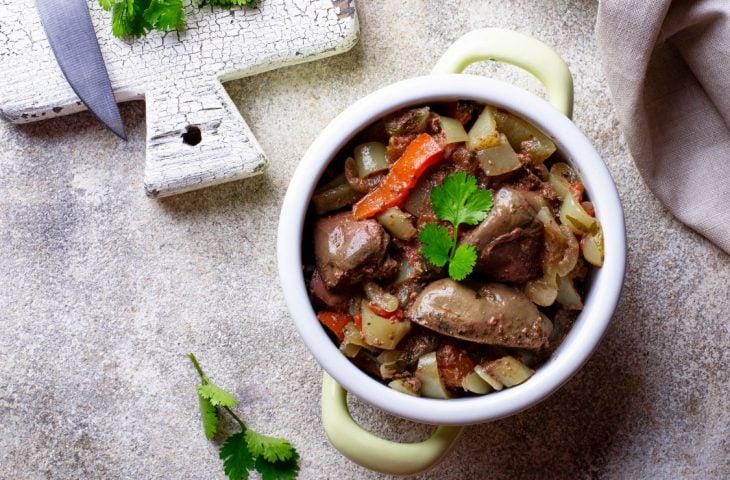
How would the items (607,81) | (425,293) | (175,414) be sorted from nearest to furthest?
1. (425,293)
2. (607,81)
3. (175,414)

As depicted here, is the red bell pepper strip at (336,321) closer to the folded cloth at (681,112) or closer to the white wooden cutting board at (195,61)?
the white wooden cutting board at (195,61)

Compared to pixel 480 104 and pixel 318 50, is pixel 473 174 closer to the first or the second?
pixel 480 104

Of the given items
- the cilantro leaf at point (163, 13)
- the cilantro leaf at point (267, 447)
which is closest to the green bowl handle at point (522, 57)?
the cilantro leaf at point (163, 13)

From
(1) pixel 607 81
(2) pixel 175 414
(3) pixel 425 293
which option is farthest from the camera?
(2) pixel 175 414

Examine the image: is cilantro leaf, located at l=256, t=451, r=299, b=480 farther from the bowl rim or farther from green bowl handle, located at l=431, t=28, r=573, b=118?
green bowl handle, located at l=431, t=28, r=573, b=118

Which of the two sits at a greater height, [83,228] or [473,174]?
[473,174]

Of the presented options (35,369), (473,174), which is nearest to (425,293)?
(473,174)

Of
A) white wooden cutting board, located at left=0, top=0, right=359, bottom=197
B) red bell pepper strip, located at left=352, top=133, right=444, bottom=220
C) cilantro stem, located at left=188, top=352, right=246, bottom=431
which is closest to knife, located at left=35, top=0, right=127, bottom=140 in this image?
white wooden cutting board, located at left=0, top=0, right=359, bottom=197
